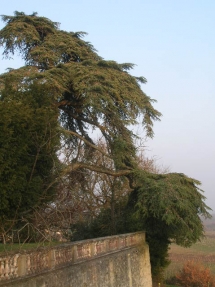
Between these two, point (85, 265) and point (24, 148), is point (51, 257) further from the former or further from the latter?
point (24, 148)

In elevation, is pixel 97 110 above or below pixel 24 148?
above

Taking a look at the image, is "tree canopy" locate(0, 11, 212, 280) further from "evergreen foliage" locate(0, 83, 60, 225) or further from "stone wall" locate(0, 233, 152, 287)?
"stone wall" locate(0, 233, 152, 287)

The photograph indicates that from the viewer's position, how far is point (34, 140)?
11.9 m

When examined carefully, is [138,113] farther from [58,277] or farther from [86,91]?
[58,277]

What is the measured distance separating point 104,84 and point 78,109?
2.16 metres

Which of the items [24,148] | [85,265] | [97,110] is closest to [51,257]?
[85,265]

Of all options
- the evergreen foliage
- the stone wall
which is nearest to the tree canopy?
the evergreen foliage

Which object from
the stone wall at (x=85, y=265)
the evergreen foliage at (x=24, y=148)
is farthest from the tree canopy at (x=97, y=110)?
the stone wall at (x=85, y=265)

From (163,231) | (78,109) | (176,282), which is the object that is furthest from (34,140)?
(176,282)

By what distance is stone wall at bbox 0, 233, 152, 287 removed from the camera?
876 cm

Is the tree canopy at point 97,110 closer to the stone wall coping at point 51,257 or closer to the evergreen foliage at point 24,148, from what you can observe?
the evergreen foliage at point 24,148

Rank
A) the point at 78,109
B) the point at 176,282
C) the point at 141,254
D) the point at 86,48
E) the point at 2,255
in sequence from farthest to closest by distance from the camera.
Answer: the point at 176,282, the point at 86,48, the point at 78,109, the point at 141,254, the point at 2,255

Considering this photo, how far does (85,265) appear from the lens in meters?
11.6

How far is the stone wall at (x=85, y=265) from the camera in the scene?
28.7 ft
